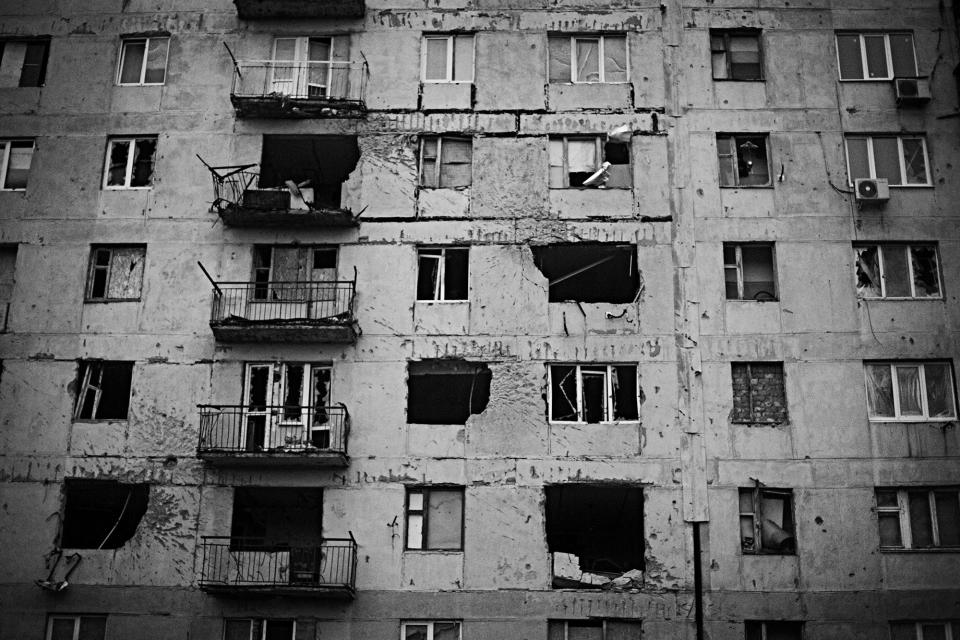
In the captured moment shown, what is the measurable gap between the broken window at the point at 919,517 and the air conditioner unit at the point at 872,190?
23.7 feet

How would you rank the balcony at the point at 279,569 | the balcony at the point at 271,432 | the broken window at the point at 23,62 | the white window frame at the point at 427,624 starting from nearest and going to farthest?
the balcony at the point at 279,569 → the white window frame at the point at 427,624 → the balcony at the point at 271,432 → the broken window at the point at 23,62

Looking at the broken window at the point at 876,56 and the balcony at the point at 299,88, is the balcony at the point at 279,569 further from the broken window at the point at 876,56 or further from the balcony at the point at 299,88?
the broken window at the point at 876,56

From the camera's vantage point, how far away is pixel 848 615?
85.1 feet

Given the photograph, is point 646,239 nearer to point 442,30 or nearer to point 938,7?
point 442,30

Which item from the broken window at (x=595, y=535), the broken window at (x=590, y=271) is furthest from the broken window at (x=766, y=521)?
the broken window at (x=590, y=271)

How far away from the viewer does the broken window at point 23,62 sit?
102 ft

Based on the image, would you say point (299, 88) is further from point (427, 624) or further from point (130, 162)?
point (427, 624)

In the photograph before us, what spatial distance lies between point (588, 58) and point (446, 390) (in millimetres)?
9735

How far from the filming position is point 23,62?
31.3 metres

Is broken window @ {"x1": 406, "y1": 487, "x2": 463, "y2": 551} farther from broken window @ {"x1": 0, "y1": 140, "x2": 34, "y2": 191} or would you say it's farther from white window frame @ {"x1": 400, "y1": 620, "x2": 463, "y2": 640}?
broken window @ {"x1": 0, "y1": 140, "x2": 34, "y2": 191}

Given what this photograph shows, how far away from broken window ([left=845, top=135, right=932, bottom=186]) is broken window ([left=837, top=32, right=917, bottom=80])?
1.78m

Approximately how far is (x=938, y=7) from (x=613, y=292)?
462 inches

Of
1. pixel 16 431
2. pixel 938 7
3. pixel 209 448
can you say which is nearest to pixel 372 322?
pixel 209 448

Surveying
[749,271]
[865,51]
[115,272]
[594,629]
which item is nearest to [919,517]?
[749,271]
